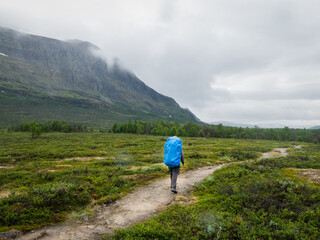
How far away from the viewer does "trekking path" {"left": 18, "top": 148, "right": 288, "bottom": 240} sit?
6219 millimetres

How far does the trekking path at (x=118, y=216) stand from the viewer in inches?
245

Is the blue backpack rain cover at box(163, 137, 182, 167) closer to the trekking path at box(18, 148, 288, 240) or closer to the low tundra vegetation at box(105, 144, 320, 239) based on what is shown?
the trekking path at box(18, 148, 288, 240)

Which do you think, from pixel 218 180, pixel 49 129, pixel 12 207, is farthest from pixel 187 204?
pixel 49 129

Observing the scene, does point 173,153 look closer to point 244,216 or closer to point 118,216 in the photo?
point 118,216

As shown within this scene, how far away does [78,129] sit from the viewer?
12800cm

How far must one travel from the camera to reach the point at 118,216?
770cm

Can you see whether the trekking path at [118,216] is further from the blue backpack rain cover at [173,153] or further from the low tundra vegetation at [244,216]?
the blue backpack rain cover at [173,153]

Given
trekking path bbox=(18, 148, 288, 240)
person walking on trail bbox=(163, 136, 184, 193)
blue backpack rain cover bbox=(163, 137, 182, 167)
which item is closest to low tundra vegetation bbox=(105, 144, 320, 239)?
trekking path bbox=(18, 148, 288, 240)

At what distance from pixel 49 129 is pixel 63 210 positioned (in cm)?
13036

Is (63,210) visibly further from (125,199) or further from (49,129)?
(49,129)

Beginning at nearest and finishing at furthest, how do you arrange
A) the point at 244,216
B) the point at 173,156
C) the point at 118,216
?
the point at 244,216, the point at 118,216, the point at 173,156

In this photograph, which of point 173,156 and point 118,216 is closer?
point 118,216

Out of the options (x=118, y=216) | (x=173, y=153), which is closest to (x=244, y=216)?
(x=173, y=153)

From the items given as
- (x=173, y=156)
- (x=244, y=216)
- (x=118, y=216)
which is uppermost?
(x=173, y=156)
